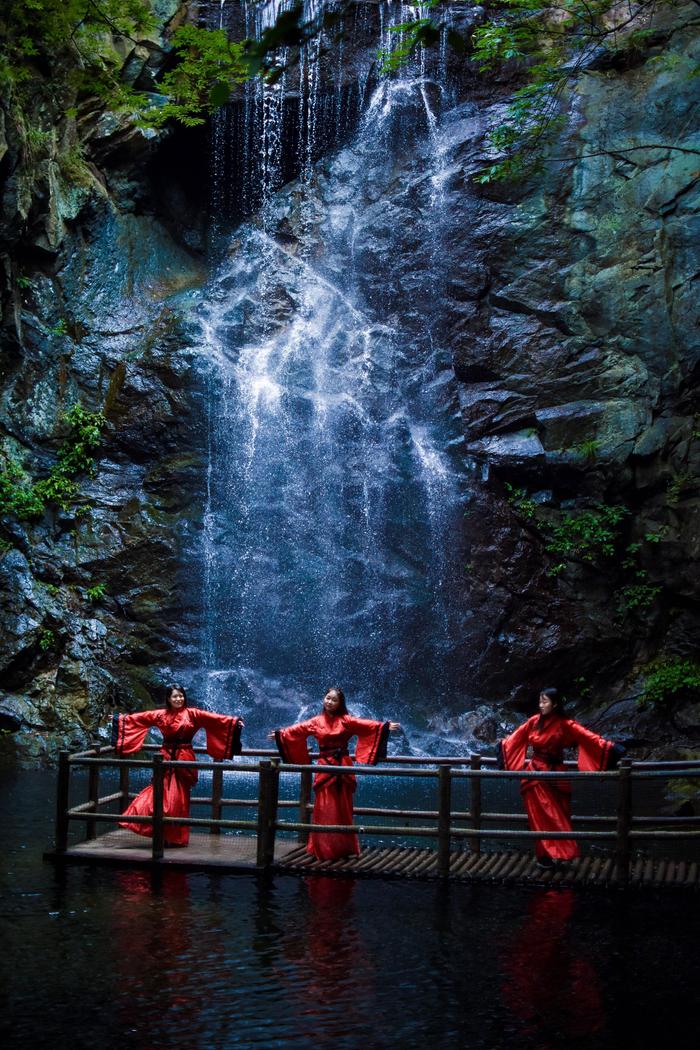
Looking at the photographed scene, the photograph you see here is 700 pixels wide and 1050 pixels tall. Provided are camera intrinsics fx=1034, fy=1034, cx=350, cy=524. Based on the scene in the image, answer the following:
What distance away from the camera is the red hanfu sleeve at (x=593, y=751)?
890 centimetres

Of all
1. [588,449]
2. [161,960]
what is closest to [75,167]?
[588,449]

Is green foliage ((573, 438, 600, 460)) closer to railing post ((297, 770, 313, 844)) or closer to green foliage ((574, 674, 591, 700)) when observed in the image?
green foliage ((574, 674, 591, 700))

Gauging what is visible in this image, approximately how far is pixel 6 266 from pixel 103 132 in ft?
15.2

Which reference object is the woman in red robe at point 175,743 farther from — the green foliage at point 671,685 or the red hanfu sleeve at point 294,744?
the green foliage at point 671,685

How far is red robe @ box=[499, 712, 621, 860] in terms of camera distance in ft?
29.9

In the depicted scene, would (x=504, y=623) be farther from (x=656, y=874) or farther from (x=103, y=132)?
(x=103, y=132)

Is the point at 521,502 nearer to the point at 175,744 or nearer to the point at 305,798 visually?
the point at 305,798

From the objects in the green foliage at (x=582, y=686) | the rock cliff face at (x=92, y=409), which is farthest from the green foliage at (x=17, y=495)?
the green foliage at (x=582, y=686)

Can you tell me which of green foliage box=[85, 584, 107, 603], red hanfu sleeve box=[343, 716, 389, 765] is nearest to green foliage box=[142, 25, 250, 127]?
green foliage box=[85, 584, 107, 603]

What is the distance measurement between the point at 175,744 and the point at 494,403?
1241 centimetres

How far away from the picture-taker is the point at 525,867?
30.1 feet

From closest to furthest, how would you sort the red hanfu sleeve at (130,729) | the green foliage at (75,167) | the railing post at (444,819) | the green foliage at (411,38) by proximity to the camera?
1. the green foliage at (411,38)
2. the railing post at (444,819)
3. the red hanfu sleeve at (130,729)
4. the green foliage at (75,167)

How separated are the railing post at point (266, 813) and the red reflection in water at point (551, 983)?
2.36 meters

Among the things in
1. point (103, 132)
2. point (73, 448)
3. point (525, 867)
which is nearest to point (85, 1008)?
point (525, 867)
